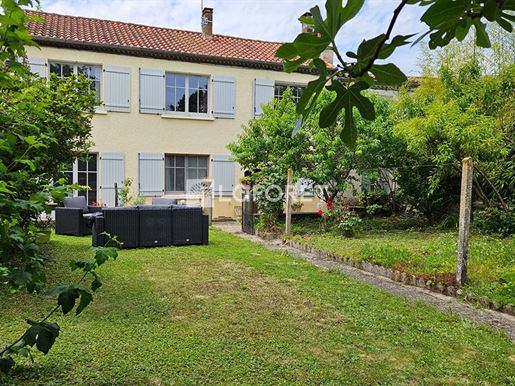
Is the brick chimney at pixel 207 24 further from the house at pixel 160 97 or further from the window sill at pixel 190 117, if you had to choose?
the window sill at pixel 190 117

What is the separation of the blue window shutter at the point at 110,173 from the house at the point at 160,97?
1.1 inches

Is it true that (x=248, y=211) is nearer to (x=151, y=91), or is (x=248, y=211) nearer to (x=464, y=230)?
(x=151, y=91)

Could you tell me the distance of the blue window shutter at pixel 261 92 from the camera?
14250 millimetres

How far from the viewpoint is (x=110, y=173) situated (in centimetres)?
1260

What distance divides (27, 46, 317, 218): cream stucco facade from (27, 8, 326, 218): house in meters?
0.03

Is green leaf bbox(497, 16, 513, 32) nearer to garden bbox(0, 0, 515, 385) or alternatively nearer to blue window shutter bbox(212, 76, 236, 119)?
garden bbox(0, 0, 515, 385)

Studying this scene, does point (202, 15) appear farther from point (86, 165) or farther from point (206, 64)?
point (86, 165)

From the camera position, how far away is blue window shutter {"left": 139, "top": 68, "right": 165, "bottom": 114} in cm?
1300

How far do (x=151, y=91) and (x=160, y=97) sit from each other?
12.6 inches

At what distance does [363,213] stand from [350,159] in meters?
3.73

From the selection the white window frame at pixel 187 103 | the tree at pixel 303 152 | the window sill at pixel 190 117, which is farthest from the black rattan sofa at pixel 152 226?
the white window frame at pixel 187 103

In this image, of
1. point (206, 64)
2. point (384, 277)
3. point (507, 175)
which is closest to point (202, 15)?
point (206, 64)

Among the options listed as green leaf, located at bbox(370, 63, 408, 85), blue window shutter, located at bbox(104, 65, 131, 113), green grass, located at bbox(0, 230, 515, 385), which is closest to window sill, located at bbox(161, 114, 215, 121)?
blue window shutter, located at bbox(104, 65, 131, 113)

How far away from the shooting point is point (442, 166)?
9.18 m
